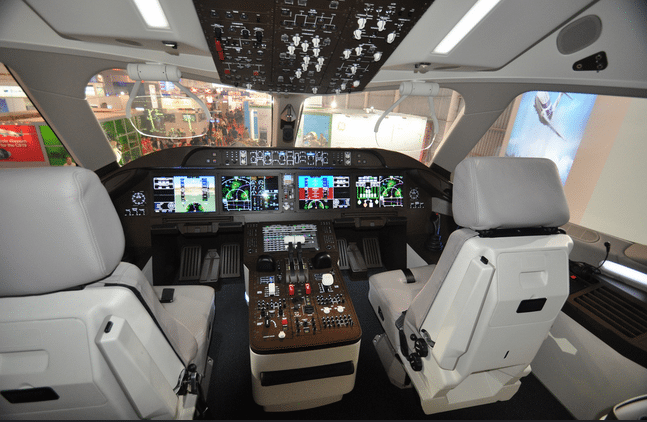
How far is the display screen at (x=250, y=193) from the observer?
7.93 ft

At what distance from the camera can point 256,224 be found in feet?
7.68

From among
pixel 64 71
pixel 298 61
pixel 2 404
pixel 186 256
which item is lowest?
pixel 186 256

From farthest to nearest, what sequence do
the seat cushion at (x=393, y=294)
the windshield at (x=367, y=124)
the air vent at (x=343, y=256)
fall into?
the windshield at (x=367, y=124)
the air vent at (x=343, y=256)
the seat cushion at (x=393, y=294)

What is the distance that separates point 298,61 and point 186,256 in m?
2.19

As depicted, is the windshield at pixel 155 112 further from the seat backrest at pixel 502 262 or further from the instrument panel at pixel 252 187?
the seat backrest at pixel 502 262

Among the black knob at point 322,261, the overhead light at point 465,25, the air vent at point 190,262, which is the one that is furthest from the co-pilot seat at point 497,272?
the air vent at point 190,262

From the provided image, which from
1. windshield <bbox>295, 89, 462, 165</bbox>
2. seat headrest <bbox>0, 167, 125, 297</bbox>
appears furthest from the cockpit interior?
windshield <bbox>295, 89, 462, 165</bbox>

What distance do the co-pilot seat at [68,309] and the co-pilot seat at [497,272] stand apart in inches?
45.9

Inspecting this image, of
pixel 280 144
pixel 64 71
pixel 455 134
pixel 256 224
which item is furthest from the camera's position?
pixel 280 144

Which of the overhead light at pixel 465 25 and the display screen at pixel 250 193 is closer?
the overhead light at pixel 465 25

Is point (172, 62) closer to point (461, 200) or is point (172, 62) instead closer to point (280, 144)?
point (280, 144)

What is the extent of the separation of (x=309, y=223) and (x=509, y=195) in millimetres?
1586

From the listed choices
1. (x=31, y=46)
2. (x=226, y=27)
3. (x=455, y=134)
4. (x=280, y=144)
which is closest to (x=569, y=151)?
(x=455, y=134)

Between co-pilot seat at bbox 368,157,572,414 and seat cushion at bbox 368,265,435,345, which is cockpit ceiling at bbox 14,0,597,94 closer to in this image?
co-pilot seat at bbox 368,157,572,414
